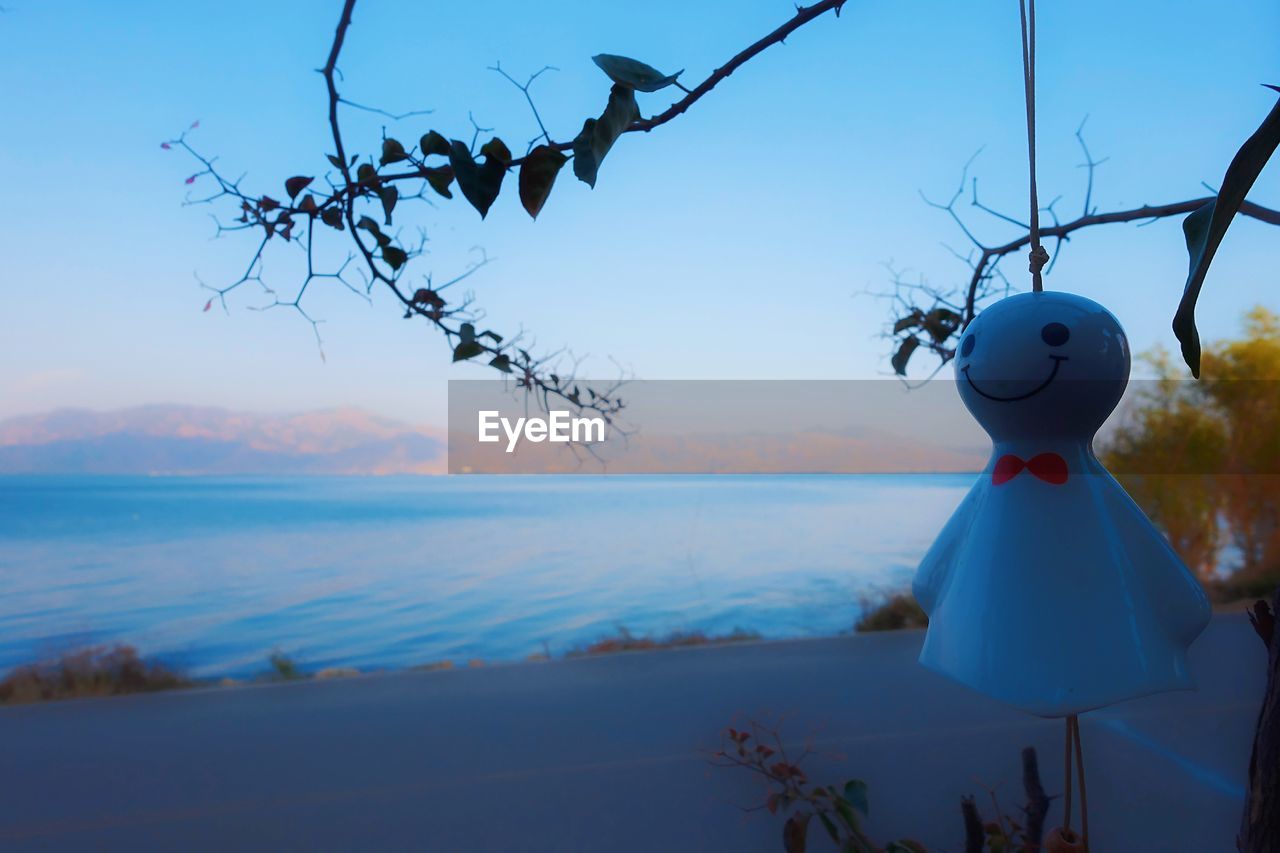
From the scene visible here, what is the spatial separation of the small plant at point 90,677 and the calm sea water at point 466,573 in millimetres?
115

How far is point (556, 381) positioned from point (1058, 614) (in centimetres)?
52

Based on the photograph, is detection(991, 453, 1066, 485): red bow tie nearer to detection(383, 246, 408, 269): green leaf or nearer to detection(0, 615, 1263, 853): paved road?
detection(383, 246, 408, 269): green leaf

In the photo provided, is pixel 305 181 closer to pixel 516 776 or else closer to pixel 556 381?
pixel 556 381

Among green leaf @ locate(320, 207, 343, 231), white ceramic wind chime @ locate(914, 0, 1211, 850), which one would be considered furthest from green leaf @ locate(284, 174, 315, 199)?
white ceramic wind chime @ locate(914, 0, 1211, 850)

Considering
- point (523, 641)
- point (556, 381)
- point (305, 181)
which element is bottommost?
point (523, 641)

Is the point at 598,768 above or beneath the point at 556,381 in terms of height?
beneath

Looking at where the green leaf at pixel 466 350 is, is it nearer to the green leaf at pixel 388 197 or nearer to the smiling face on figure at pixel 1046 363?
the green leaf at pixel 388 197

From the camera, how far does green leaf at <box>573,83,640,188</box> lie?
0.47m

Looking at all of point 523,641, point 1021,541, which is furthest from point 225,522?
point 1021,541

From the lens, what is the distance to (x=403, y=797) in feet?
4.34

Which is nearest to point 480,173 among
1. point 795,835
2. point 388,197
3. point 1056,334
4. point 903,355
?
point 388,197

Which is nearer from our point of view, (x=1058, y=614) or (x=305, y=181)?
(x=1058, y=614)

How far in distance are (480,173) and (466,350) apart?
257 mm

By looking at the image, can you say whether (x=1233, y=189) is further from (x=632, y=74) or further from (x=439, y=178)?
(x=439, y=178)
